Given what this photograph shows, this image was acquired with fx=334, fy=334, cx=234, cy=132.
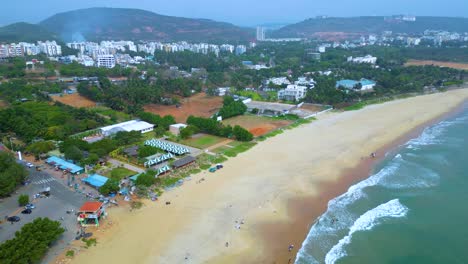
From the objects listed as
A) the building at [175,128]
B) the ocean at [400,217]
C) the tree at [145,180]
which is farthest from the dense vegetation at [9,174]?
the ocean at [400,217]

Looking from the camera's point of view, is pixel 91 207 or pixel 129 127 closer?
pixel 91 207

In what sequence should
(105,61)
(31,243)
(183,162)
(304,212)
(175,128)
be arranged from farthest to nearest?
(105,61) < (175,128) < (183,162) < (304,212) < (31,243)

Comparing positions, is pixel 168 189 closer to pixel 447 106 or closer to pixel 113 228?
pixel 113 228

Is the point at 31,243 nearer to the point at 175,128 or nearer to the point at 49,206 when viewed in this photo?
Answer: the point at 49,206

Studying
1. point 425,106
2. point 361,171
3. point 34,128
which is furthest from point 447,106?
point 34,128

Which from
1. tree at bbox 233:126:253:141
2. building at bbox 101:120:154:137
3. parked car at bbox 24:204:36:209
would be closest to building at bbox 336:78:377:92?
tree at bbox 233:126:253:141

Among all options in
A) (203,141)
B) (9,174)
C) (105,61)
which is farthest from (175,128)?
(105,61)
